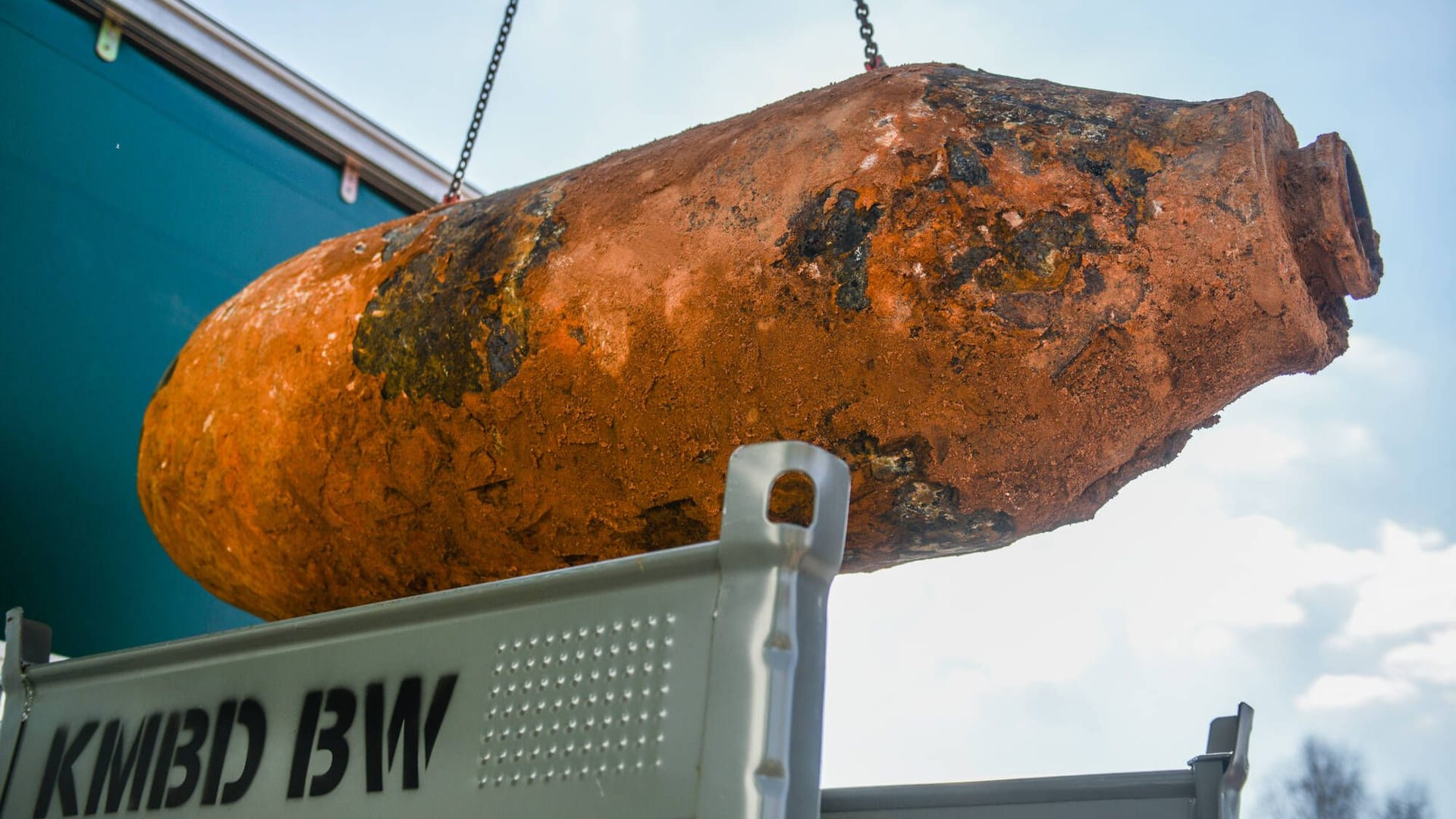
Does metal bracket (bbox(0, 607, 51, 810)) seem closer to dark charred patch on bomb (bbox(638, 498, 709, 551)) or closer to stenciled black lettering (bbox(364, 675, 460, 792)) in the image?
stenciled black lettering (bbox(364, 675, 460, 792))

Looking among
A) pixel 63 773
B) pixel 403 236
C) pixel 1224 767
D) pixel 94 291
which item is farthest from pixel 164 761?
pixel 94 291

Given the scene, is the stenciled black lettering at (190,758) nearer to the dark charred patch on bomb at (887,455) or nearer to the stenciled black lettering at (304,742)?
the stenciled black lettering at (304,742)

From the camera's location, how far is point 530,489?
128 cm

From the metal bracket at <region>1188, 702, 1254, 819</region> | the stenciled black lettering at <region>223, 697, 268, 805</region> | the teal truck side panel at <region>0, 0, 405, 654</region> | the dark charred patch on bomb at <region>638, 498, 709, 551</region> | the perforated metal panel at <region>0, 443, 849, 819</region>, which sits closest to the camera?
the perforated metal panel at <region>0, 443, 849, 819</region>

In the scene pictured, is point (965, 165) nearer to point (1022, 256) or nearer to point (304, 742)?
point (1022, 256)

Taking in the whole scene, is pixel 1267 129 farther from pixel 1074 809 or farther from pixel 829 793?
pixel 829 793

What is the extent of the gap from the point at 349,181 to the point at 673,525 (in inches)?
74.2

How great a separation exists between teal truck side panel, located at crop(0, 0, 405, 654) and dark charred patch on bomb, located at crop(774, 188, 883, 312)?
5.50 ft

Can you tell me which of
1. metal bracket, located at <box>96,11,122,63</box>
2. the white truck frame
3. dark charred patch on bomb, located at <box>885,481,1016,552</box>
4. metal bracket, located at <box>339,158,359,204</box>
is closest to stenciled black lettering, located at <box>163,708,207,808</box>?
the white truck frame

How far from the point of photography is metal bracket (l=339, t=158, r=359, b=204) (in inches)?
109

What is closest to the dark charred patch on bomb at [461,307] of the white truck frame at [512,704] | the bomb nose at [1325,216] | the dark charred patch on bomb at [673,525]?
the dark charred patch on bomb at [673,525]

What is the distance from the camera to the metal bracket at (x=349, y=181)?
276cm

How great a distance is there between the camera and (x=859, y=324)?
1.11m

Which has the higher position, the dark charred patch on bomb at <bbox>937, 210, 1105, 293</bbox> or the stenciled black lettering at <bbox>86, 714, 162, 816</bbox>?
the dark charred patch on bomb at <bbox>937, 210, 1105, 293</bbox>
